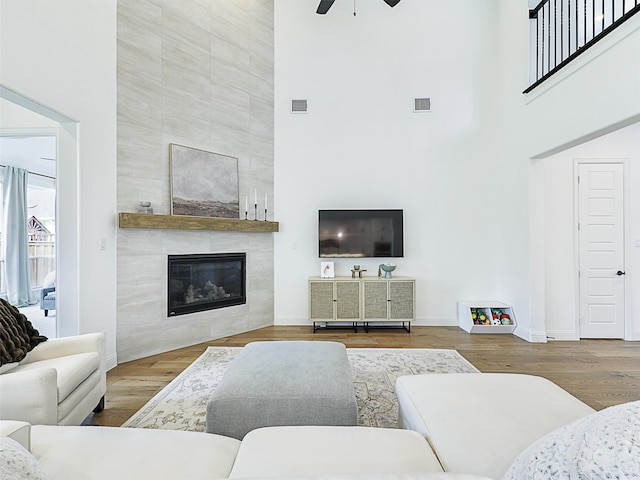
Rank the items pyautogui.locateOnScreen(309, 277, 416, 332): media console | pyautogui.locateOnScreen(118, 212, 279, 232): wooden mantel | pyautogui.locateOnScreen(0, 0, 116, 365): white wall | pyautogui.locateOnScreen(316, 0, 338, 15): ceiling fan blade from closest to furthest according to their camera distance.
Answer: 1. pyautogui.locateOnScreen(0, 0, 116, 365): white wall
2. pyautogui.locateOnScreen(118, 212, 279, 232): wooden mantel
3. pyautogui.locateOnScreen(316, 0, 338, 15): ceiling fan blade
4. pyautogui.locateOnScreen(309, 277, 416, 332): media console

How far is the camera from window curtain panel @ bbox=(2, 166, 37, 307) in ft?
19.9

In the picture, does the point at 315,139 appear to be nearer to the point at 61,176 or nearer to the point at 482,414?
the point at 61,176

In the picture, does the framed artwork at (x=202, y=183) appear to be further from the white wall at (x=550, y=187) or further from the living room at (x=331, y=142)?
the white wall at (x=550, y=187)

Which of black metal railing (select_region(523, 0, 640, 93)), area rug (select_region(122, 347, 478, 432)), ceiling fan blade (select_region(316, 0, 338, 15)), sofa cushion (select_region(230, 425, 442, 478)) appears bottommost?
area rug (select_region(122, 347, 478, 432))

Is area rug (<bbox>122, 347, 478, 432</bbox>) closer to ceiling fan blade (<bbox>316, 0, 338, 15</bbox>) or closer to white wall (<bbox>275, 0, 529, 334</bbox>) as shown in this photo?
white wall (<bbox>275, 0, 529, 334</bbox>)

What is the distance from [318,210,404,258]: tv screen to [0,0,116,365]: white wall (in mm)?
2577

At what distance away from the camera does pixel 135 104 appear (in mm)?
3580

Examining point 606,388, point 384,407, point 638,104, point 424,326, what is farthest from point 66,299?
point 638,104

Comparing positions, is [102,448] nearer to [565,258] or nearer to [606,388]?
[606,388]

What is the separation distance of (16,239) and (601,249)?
29.0 feet

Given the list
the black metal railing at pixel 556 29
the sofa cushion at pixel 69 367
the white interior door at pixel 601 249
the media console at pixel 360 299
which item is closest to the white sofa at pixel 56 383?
the sofa cushion at pixel 69 367

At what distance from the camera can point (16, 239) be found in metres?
6.09

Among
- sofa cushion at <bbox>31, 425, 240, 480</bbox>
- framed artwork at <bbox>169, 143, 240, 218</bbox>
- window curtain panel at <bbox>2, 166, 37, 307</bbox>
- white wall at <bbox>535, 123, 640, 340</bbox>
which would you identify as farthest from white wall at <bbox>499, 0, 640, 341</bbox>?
window curtain panel at <bbox>2, 166, 37, 307</bbox>

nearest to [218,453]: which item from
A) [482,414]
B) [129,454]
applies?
[129,454]
